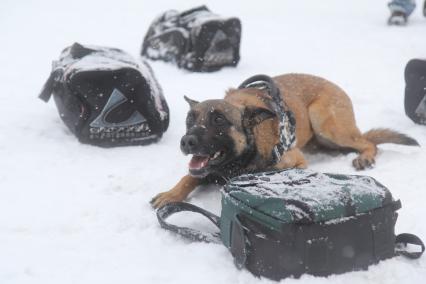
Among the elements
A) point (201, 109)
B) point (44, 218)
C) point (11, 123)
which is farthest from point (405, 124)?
point (11, 123)

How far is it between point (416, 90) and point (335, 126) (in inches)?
38.5

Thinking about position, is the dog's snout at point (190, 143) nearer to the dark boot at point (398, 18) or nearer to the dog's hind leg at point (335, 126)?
the dog's hind leg at point (335, 126)

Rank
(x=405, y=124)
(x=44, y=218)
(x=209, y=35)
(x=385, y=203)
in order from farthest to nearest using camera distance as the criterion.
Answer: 1. (x=209, y=35)
2. (x=405, y=124)
3. (x=44, y=218)
4. (x=385, y=203)

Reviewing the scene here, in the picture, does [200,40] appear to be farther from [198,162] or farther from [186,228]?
[186,228]

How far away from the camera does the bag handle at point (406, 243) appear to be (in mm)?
2428

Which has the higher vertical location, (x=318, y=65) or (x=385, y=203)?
(x=385, y=203)

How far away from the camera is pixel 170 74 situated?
7215mm

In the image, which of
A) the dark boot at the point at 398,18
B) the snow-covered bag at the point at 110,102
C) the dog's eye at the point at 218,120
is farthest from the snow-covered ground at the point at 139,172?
the dog's eye at the point at 218,120

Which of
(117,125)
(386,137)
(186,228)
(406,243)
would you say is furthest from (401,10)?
(186,228)

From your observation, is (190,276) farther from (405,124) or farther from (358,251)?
(405,124)

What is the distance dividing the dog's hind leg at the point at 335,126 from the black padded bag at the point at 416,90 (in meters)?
0.72

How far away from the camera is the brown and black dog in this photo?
3.21m

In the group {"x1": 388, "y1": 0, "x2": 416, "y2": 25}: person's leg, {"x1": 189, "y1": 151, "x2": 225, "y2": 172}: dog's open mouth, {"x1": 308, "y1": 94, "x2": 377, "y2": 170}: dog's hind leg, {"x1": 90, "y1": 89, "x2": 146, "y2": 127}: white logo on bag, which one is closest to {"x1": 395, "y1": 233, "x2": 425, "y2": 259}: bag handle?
{"x1": 189, "y1": 151, "x2": 225, "y2": 172}: dog's open mouth

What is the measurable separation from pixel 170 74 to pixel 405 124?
3718 millimetres
